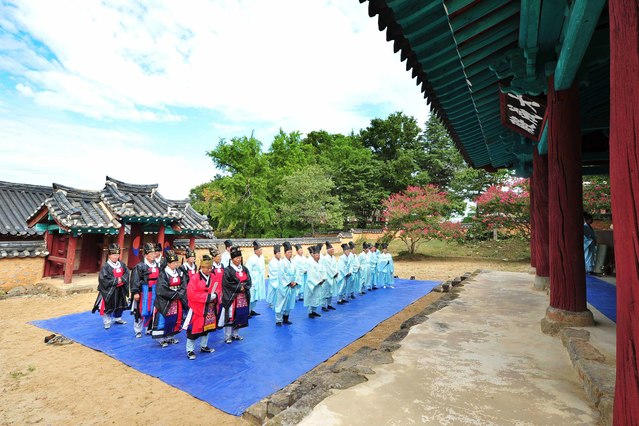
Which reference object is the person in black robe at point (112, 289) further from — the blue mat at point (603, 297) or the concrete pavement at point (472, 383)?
the blue mat at point (603, 297)

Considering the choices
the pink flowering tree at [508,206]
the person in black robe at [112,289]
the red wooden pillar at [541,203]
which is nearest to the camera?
the person in black robe at [112,289]

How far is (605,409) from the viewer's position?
2.23 meters

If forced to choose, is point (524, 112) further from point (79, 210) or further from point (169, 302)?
point (79, 210)

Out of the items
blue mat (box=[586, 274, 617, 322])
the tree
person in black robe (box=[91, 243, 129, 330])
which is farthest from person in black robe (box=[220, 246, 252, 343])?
the tree

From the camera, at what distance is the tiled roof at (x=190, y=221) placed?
42.6 ft

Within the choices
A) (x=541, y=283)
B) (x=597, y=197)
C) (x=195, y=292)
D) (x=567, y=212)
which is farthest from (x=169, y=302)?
(x=597, y=197)

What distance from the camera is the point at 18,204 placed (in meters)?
13.3

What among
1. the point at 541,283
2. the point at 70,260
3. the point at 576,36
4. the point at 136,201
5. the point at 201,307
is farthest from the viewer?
the point at 136,201

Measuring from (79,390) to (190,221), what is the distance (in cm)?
982

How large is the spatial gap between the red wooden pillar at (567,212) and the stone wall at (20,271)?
528 inches

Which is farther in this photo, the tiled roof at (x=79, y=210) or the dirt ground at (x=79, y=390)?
the tiled roof at (x=79, y=210)

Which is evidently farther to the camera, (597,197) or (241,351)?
(597,197)

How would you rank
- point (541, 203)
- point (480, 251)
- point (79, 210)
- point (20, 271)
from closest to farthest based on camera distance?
point (541, 203) → point (20, 271) → point (79, 210) → point (480, 251)

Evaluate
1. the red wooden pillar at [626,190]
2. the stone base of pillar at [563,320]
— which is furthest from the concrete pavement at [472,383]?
the red wooden pillar at [626,190]
